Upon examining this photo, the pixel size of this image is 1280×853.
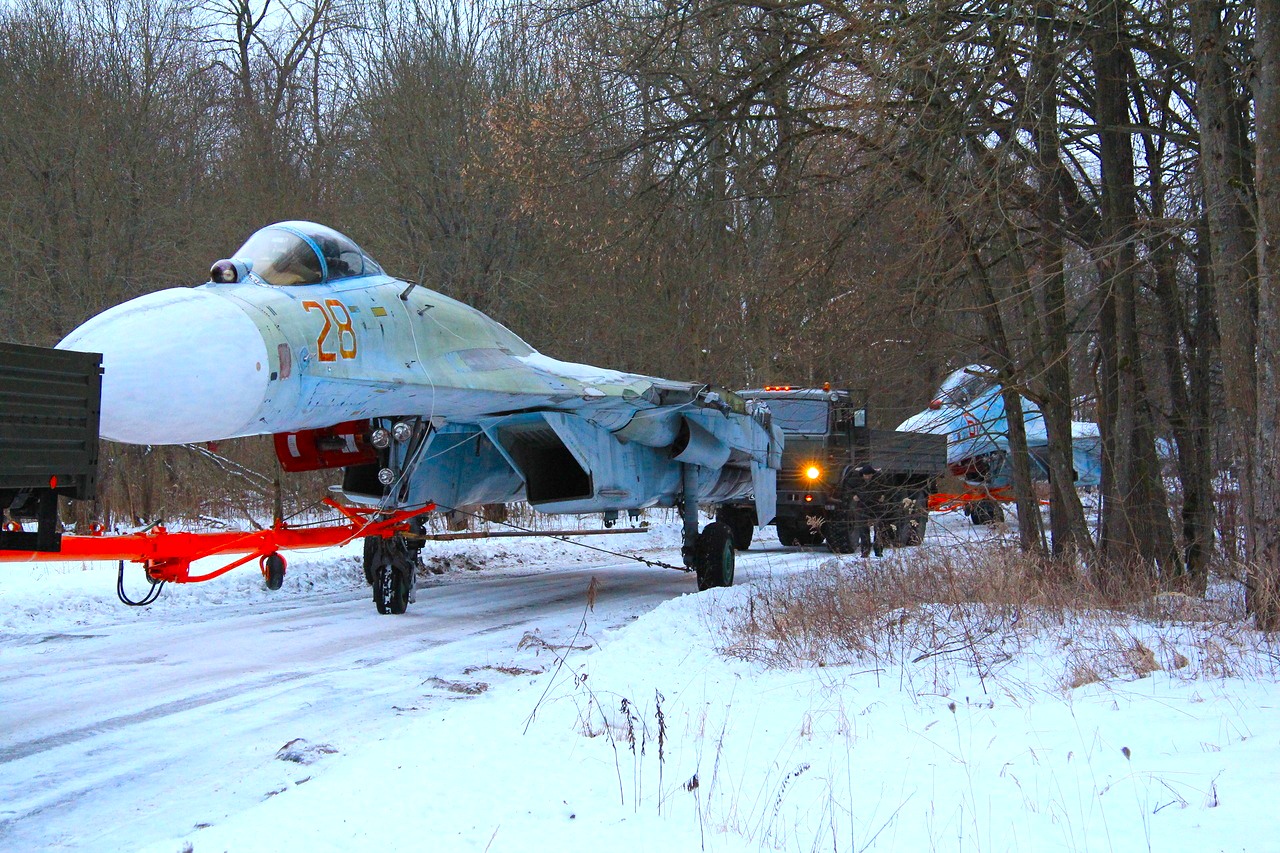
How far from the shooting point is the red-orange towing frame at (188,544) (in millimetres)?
5114

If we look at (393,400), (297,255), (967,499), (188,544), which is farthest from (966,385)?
(188,544)

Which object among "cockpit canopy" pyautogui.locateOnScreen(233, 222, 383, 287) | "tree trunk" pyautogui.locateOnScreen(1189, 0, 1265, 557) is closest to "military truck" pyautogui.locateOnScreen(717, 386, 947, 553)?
"tree trunk" pyautogui.locateOnScreen(1189, 0, 1265, 557)

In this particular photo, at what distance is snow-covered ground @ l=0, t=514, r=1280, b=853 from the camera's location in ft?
11.1

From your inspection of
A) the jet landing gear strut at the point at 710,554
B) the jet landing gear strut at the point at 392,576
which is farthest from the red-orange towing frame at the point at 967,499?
the jet landing gear strut at the point at 392,576

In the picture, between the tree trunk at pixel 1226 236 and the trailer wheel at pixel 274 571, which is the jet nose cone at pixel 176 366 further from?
the tree trunk at pixel 1226 236

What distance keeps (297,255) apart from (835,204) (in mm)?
5275

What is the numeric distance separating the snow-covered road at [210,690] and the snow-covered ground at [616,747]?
0.08ft

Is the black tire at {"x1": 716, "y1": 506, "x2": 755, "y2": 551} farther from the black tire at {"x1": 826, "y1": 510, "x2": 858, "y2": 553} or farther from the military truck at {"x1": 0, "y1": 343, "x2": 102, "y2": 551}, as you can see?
the military truck at {"x1": 0, "y1": 343, "x2": 102, "y2": 551}

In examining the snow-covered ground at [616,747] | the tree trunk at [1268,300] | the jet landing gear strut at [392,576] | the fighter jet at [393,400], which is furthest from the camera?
the jet landing gear strut at [392,576]

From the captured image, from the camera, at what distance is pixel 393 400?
25.4 feet

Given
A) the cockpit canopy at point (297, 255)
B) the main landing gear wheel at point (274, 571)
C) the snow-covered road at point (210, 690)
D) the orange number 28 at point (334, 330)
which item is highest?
the cockpit canopy at point (297, 255)

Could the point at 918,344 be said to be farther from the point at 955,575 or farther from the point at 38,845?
the point at 38,845

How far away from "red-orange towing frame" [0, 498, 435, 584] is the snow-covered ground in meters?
0.70

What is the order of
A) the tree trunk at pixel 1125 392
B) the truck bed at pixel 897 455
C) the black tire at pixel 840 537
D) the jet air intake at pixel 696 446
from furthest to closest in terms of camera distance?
the black tire at pixel 840 537, the truck bed at pixel 897 455, the jet air intake at pixel 696 446, the tree trunk at pixel 1125 392
